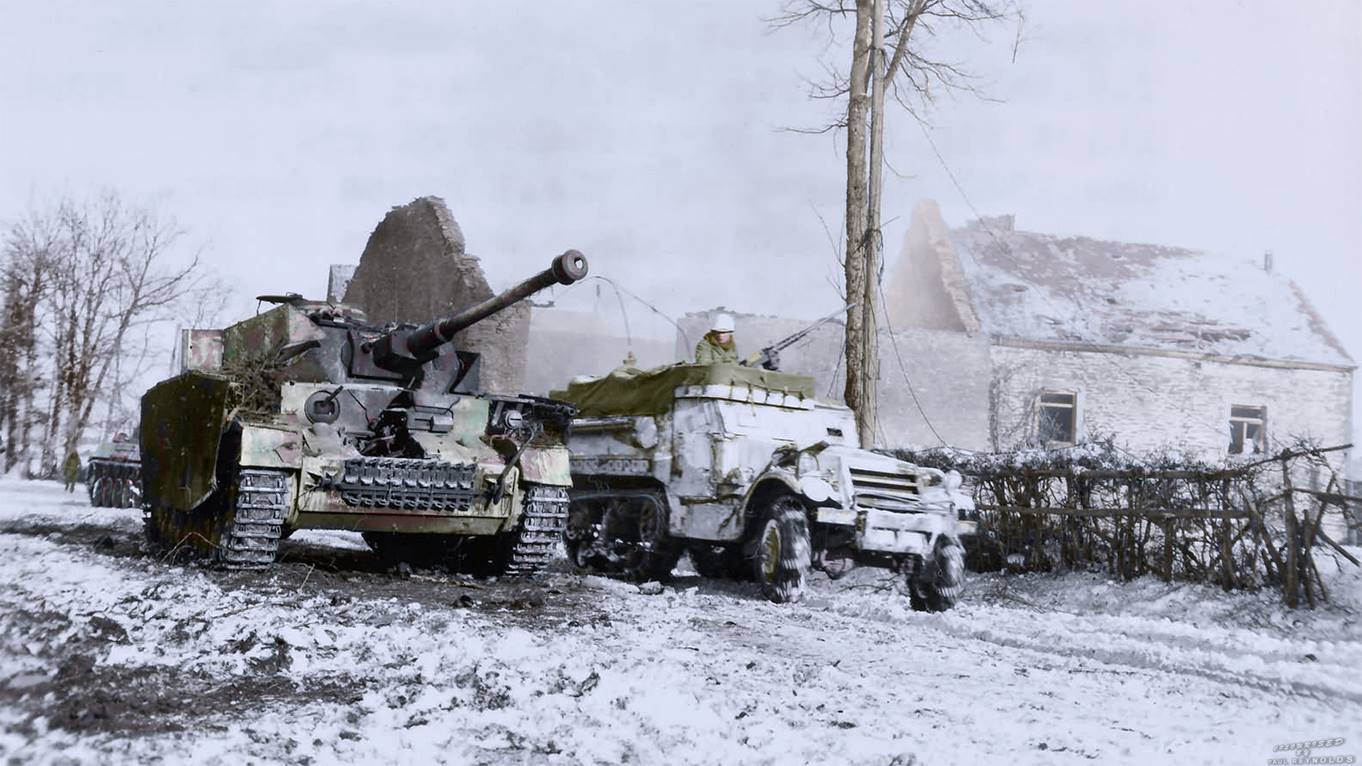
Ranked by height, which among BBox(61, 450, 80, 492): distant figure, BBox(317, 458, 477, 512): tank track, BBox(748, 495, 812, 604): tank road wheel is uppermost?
BBox(317, 458, 477, 512): tank track

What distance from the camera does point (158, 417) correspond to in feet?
32.6

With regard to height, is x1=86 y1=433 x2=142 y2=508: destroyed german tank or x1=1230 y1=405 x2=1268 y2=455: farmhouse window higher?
x1=1230 y1=405 x2=1268 y2=455: farmhouse window

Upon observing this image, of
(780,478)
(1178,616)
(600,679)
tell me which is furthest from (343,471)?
(1178,616)

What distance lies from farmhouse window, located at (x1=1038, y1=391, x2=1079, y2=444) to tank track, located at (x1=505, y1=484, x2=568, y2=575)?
1860 cm

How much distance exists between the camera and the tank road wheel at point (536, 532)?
30.5ft

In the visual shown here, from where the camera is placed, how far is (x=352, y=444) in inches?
352

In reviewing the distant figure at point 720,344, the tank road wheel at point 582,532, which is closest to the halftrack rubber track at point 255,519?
the tank road wheel at point 582,532

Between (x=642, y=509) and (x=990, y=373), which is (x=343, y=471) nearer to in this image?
(x=642, y=509)

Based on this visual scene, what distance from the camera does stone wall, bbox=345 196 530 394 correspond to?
70.2 ft

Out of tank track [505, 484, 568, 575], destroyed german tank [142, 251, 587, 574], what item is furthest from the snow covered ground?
destroyed german tank [142, 251, 587, 574]

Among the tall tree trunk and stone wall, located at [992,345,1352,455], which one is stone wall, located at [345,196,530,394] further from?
stone wall, located at [992,345,1352,455]

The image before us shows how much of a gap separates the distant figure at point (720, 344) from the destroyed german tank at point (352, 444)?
2010 millimetres

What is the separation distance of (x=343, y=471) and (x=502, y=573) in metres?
1.74

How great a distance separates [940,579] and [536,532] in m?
3.12
